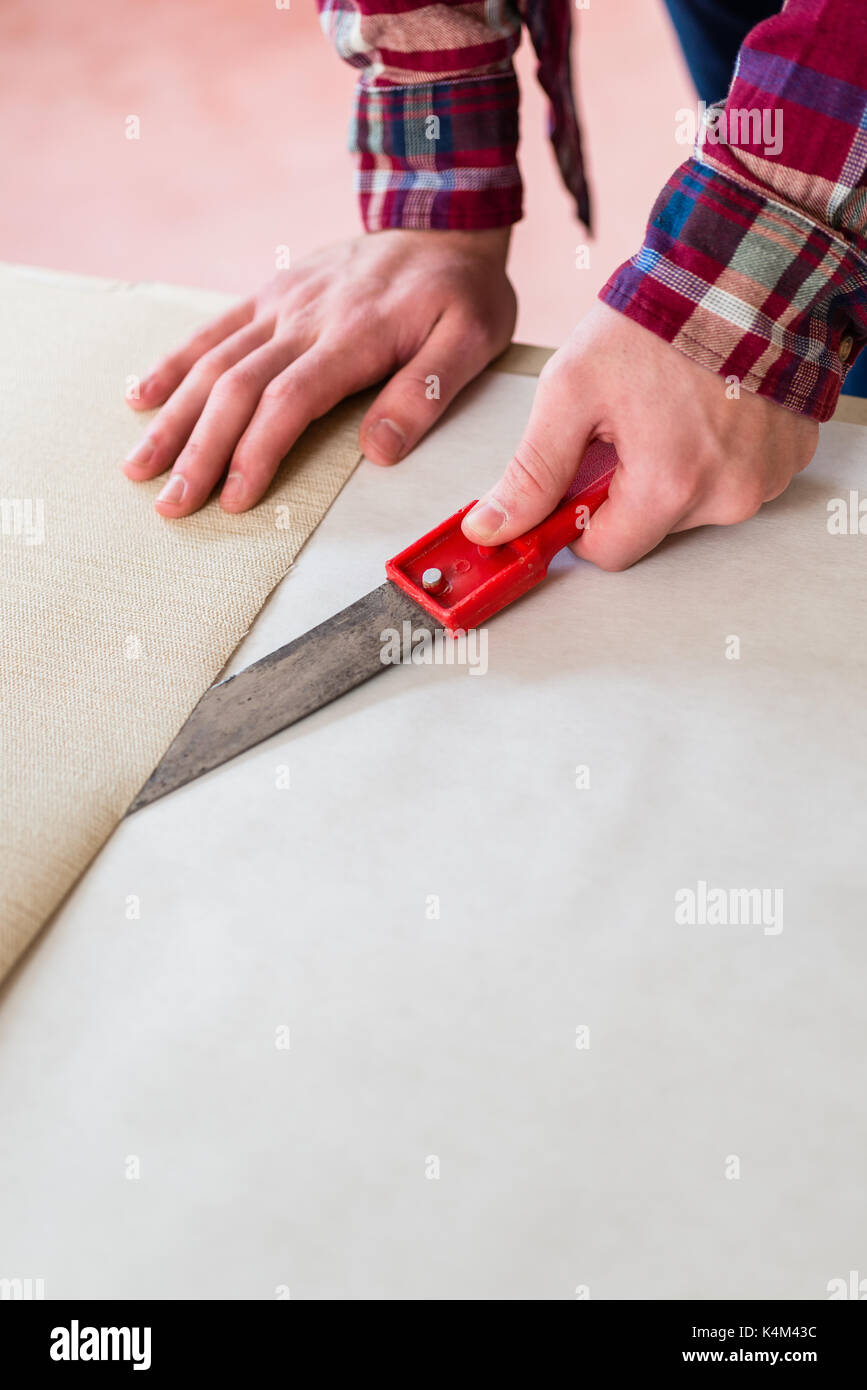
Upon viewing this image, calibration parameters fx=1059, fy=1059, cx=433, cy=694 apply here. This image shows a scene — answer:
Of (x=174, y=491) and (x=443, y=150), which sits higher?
(x=443, y=150)

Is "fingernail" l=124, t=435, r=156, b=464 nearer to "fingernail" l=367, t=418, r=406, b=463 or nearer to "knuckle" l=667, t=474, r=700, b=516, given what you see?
"fingernail" l=367, t=418, r=406, b=463

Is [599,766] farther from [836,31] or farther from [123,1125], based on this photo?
[836,31]

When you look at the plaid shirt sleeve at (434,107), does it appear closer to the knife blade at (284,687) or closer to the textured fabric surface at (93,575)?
the textured fabric surface at (93,575)

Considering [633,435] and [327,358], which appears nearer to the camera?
[633,435]

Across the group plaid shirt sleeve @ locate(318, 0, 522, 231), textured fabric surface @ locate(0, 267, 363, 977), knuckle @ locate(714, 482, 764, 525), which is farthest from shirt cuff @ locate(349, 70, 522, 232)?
knuckle @ locate(714, 482, 764, 525)

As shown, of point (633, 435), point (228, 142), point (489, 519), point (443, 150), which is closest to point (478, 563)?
point (489, 519)

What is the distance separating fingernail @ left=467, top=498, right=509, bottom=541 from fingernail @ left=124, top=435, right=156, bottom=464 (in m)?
0.28

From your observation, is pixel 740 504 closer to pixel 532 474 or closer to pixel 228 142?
pixel 532 474

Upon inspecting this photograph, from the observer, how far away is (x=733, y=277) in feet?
2.30

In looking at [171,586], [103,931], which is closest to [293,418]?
[171,586]

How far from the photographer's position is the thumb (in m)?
0.71

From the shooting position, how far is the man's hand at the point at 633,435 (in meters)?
0.71

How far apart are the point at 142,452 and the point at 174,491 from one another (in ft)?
0.19
